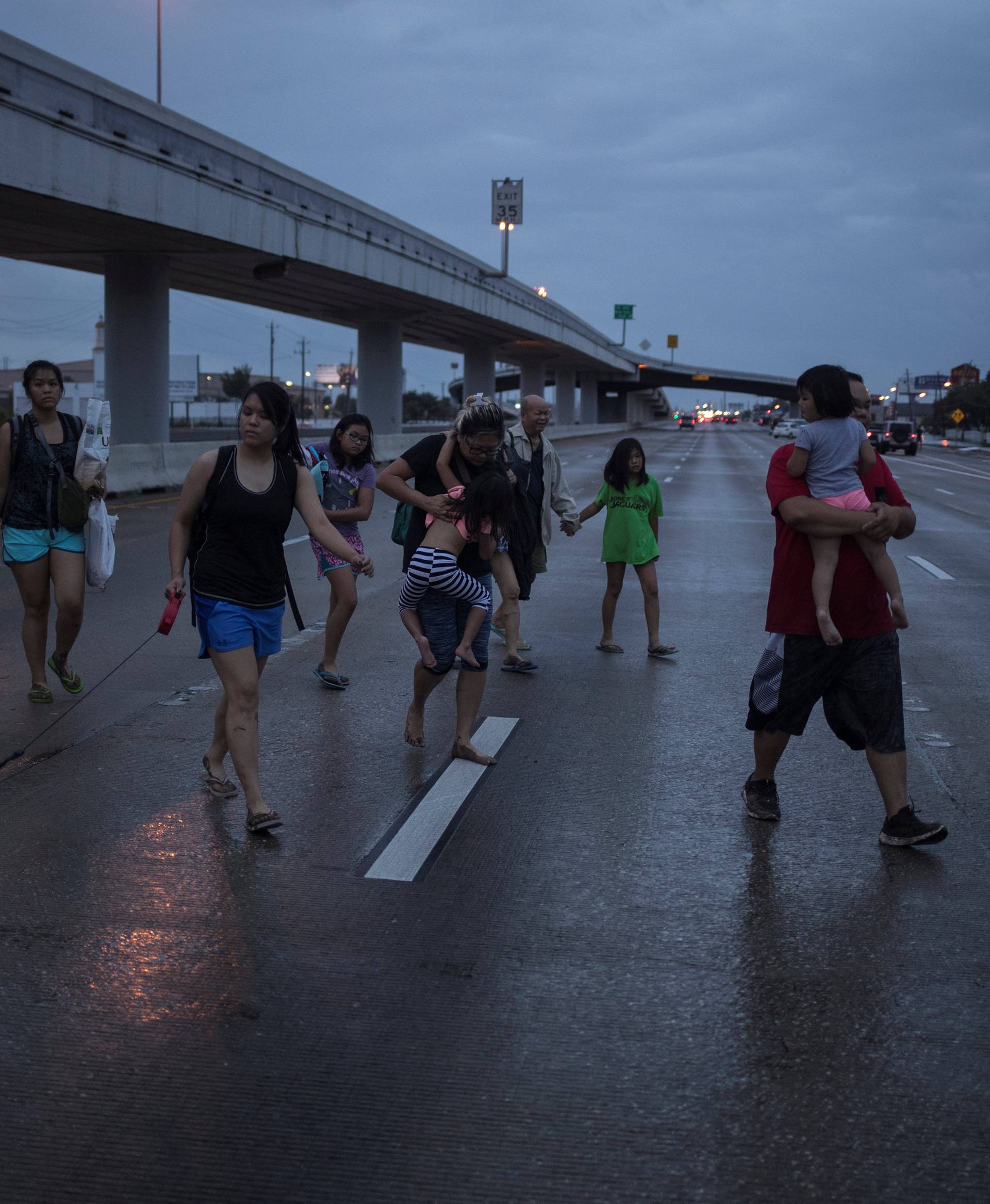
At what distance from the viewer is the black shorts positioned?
496 cm

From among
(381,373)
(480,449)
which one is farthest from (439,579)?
(381,373)

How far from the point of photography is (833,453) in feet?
16.1

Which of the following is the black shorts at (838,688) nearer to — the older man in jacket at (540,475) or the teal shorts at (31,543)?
the older man in jacket at (540,475)

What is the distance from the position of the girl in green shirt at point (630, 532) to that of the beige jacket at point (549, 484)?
296 millimetres

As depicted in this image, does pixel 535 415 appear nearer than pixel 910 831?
No

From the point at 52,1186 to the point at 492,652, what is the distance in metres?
6.71

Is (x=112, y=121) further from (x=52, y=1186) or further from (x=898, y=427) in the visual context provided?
(x=898, y=427)

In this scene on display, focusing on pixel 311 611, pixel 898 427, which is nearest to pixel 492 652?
pixel 311 611

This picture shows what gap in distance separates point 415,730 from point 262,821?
153 cm

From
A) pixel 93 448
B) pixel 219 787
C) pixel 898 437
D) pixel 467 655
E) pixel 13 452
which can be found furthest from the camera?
pixel 898 437

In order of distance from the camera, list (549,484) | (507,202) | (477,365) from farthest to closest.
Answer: (477,365), (507,202), (549,484)

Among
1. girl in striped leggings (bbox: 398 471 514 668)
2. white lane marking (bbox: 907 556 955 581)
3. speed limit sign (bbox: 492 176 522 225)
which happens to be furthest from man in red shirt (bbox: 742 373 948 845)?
speed limit sign (bbox: 492 176 522 225)

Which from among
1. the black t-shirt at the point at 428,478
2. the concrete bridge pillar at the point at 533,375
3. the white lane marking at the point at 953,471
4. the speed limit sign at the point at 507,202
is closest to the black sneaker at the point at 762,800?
the black t-shirt at the point at 428,478

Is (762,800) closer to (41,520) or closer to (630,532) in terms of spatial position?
(630,532)
